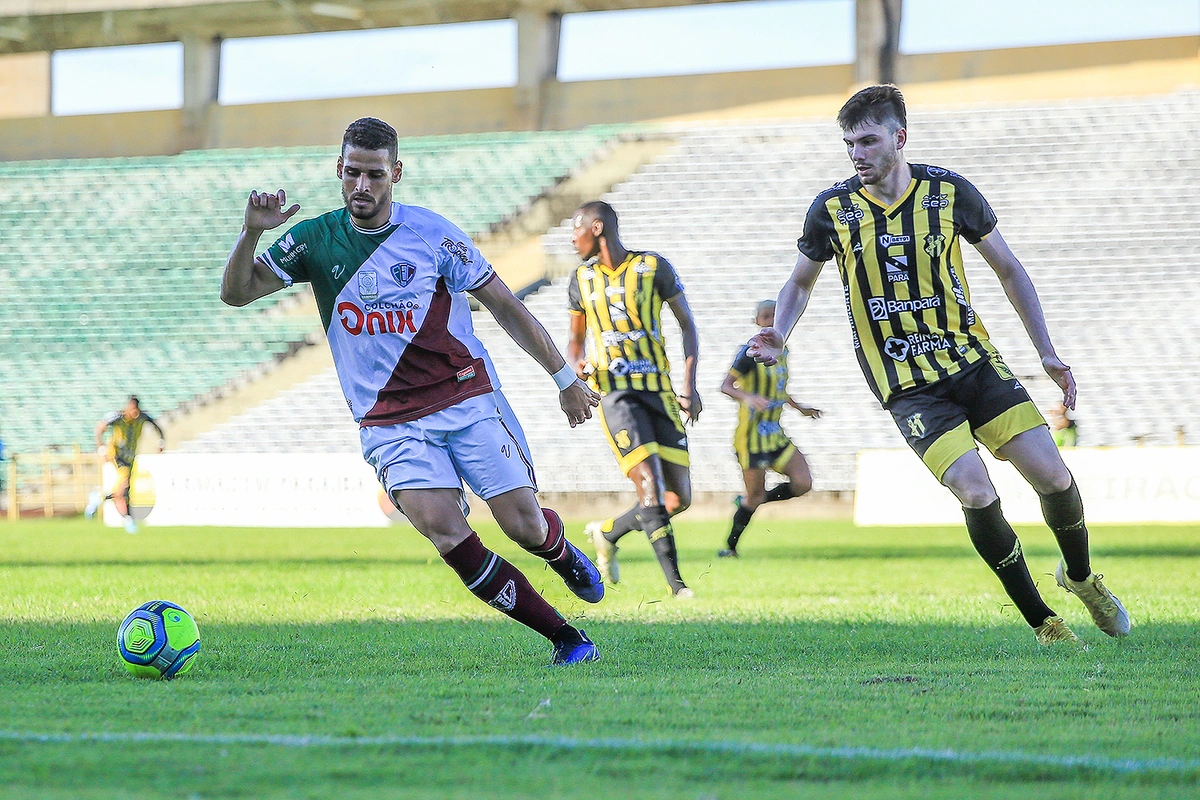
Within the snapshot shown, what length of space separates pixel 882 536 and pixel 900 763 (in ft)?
39.9

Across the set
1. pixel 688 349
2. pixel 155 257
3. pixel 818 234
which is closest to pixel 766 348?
pixel 818 234

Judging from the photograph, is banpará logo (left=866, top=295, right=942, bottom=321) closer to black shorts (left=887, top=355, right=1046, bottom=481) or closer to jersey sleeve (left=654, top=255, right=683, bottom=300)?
black shorts (left=887, top=355, right=1046, bottom=481)

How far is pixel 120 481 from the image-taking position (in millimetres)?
18156

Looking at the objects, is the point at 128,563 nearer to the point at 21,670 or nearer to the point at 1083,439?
the point at 21,670

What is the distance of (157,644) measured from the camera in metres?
5.07

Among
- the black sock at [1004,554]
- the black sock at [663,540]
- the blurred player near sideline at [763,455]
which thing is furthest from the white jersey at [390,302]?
the blurred player near sideline at [763,455]

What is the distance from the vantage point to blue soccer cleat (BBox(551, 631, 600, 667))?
5375 millimetres

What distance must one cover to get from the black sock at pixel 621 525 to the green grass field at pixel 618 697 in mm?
377

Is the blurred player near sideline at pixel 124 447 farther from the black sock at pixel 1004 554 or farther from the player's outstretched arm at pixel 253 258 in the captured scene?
the black sock at pixel 1004 554

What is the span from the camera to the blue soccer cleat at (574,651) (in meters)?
5.38

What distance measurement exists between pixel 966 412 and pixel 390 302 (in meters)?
2.41

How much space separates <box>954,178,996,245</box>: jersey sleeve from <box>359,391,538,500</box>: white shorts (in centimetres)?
209

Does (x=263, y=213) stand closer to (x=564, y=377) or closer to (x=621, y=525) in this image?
(x=564, y=377)

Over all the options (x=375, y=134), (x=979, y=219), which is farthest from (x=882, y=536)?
(x=375, y=134)
